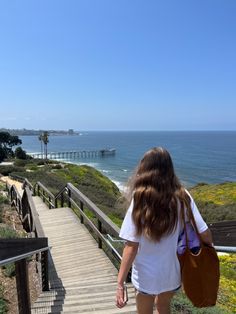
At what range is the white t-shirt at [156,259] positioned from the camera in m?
2.67

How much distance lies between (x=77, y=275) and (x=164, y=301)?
3.74 meters

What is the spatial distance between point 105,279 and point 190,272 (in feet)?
12.1

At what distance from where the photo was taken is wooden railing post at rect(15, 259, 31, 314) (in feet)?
13.0

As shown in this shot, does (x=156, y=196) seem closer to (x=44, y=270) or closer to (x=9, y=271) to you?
(x=44, y=270)

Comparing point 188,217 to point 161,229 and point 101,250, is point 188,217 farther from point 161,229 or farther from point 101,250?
point 101,250

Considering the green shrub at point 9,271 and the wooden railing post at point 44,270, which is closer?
the wooden railing post at point 44,270

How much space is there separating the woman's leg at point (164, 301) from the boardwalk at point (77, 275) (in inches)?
60.3

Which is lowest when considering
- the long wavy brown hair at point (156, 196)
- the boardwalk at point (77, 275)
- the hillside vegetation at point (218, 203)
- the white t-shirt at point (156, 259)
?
the hillside vegetation at point (218, 203)

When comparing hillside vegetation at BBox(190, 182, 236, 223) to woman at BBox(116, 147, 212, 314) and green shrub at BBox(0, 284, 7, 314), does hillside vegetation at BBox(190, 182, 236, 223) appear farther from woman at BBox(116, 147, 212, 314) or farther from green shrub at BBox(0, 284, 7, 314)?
woman at BBox(116, 147, 212, 314)

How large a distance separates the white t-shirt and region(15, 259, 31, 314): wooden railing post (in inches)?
65.4

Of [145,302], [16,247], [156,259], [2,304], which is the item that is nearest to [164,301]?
[145,302]

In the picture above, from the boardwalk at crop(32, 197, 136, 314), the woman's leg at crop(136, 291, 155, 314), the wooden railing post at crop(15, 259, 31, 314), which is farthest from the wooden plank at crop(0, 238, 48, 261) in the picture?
the woman's leg at crop(136, 291, 155, 314)

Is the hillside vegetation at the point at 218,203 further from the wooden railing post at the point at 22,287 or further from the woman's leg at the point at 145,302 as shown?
the woman's leg at the point at 145,302

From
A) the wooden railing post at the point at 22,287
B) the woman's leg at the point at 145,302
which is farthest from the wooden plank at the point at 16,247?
the woman's leg at the point at 145,302
